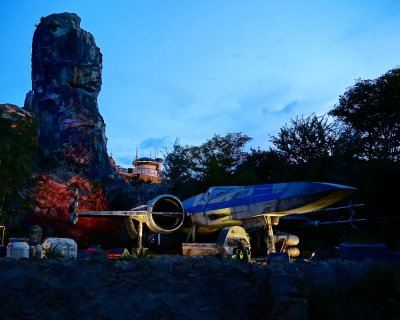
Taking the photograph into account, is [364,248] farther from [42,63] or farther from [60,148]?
[42,63]

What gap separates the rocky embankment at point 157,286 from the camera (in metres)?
6.19

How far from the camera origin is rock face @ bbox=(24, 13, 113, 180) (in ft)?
139

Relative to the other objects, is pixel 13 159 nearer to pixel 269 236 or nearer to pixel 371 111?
pixel 269 236

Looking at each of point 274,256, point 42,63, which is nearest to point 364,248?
point 274,256

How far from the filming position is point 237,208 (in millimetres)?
19547

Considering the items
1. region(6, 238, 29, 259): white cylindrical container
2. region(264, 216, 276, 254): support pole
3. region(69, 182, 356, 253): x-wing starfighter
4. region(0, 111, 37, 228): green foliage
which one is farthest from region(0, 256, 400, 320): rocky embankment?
region(0, 111, 37, 228): green foliage

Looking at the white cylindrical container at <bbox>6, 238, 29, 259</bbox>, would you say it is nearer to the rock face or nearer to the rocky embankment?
the rocky embankment

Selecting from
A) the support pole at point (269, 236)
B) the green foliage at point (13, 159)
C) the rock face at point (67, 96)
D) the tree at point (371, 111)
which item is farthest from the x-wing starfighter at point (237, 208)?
the rock face at point (67, 96)

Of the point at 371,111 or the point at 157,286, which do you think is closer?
the point at 157,286

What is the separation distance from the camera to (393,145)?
28.0 meters

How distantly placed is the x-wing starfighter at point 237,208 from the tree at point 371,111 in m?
15.9

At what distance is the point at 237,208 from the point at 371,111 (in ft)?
72.3

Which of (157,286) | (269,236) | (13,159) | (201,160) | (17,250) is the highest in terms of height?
(201,160)

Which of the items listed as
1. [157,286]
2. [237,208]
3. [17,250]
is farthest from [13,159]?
[157,286]
